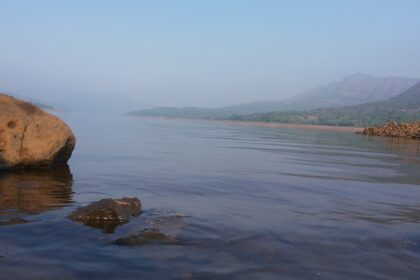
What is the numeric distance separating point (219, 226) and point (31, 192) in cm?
489

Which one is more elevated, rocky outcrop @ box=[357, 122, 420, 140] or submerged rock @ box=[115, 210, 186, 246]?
rocky outcrop @ box=[357, 122, 420, 140]

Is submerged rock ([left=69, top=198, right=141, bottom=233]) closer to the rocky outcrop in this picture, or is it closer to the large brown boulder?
the large brown boulder

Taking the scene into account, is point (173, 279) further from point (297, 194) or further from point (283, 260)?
point (297, 194)

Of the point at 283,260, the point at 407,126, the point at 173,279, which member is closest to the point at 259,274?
the point at 283,260

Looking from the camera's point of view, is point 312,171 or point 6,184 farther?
point 312,171

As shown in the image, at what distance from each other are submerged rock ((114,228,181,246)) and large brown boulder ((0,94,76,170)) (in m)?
8.18

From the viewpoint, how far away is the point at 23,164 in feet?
45.9

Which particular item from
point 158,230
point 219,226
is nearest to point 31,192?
point 158,230

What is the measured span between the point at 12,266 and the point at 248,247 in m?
3.21

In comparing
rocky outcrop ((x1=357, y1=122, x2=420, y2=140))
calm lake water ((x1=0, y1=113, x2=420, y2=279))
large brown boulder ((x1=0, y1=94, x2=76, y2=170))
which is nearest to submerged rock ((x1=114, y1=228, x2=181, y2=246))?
calm lake water ((x1=0, y1=113, x2=420, y2=279))

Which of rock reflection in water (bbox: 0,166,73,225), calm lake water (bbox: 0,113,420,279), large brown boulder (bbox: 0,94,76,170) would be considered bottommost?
calm lake water (bbox: 0,113,420,279)

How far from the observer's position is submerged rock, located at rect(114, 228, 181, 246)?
22.0 feet

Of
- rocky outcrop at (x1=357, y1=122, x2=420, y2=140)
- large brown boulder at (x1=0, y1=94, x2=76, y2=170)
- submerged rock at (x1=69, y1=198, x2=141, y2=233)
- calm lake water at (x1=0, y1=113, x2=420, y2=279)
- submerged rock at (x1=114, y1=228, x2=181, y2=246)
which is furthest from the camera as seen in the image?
rocky outcrop at (x1=357, y1=122, x2=420, y2=140)

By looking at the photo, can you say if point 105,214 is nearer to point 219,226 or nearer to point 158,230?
point 158,230
